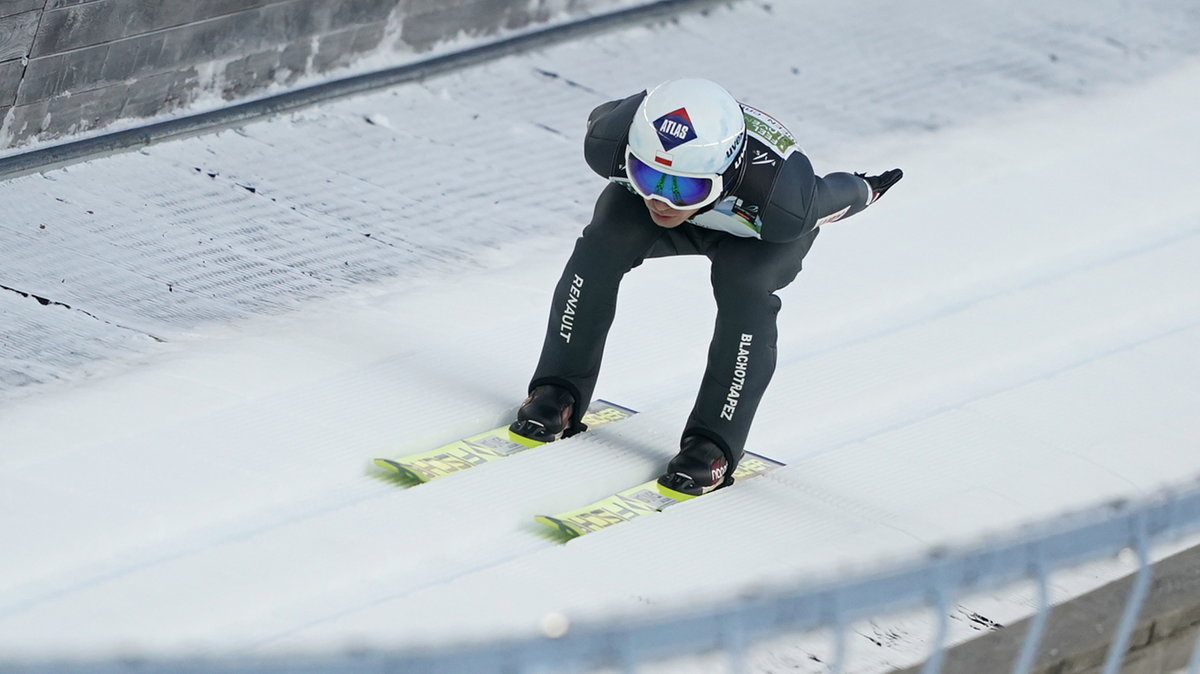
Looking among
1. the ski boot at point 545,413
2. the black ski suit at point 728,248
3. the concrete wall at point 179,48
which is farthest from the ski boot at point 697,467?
the concrete wall at point 179,48

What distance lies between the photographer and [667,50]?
8.45 meters

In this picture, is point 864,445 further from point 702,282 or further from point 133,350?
point 133,350

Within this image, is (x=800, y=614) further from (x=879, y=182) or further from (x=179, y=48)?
(x=179, y=48)

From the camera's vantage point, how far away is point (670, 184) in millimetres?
4426

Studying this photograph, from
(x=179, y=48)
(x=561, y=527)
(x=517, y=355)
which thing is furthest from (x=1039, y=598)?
(x=179, y=48)

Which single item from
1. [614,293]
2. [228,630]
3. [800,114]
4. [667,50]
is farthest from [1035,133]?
[228,630]

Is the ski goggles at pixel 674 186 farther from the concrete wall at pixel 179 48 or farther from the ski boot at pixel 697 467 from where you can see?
the concrete wall at pixel 179 48

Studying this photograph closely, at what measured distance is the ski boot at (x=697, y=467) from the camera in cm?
482

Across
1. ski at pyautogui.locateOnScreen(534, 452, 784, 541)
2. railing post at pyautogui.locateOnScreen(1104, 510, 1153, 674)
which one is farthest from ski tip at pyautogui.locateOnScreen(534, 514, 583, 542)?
railing post at pyautogui.locateOnScreen(1104, 510, 1153, 674)

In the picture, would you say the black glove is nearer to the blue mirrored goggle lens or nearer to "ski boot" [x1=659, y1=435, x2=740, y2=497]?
the blue mirrored goggle lens

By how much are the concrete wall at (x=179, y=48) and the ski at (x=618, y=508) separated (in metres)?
3.03

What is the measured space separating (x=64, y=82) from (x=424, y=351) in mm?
2064

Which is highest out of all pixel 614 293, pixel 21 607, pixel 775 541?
pixel 614 293

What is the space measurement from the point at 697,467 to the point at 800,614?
1998mm
